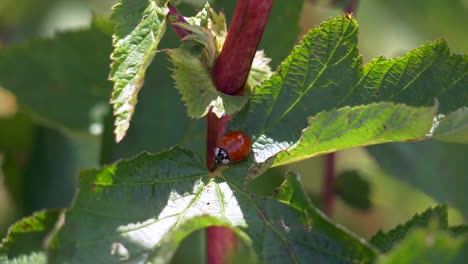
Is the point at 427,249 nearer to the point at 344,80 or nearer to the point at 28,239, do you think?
the point at 344,80

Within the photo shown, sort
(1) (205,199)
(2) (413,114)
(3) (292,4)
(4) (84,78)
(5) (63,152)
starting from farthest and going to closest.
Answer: (5) (63,152) → (4) (84,78) → (3) (292,4) → (1) (205,199) → (2) (413,114)

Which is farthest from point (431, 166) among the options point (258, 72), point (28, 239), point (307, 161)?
point (28, 239)

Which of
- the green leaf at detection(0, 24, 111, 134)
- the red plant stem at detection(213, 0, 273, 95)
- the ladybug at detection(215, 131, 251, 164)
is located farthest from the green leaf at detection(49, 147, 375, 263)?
the green leaf at detection(0, 24, 111, 134)

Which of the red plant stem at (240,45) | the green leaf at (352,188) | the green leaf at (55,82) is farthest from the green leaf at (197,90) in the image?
the green leaf at (352,188)

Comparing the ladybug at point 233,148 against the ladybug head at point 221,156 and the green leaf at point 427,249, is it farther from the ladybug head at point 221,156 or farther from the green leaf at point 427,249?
the green leaf at point 427,249

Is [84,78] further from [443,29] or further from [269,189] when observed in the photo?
[443,29]

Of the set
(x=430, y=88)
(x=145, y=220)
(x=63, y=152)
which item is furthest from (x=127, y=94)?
(x=63, y=152)
